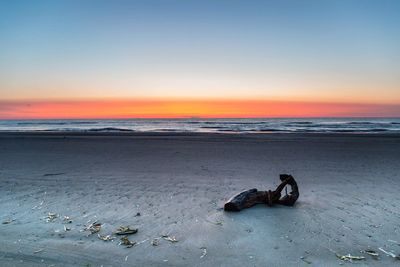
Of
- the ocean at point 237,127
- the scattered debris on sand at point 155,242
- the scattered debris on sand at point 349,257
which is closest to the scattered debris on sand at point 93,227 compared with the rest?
the scattered debris on sand at point 155,242

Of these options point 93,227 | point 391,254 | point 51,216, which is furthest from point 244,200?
point 51,216

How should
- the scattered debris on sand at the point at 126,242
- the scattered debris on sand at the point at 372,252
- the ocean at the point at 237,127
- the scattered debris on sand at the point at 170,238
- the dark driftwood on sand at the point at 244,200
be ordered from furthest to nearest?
the ocean at the point at 237,127 < the dark driftwood on sand at the point at 244,200 < the scattered debris on sand at the point at 170,238 < the scattered debris on sand at the point at 126,242 < the scattered debris on sand at the point at 372,252

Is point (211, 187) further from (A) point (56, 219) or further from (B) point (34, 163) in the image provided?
(B) point (34, 163)

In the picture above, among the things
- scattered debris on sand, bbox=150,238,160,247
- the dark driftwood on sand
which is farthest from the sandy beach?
the dark driftwood on sand

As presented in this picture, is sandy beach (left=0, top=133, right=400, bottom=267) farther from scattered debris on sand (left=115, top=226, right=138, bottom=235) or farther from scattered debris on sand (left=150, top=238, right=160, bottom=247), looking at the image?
scattered debris on sand (left=115, top=226, right=138, bottom=235)

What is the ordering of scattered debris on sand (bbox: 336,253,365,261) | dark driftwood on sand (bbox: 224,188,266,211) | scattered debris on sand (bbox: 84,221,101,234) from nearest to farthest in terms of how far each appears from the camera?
1. scattered debris on sand (bbox: 336,253,365,261)
2. scattered debris on sand (bbox: 84,221,101,234)
3. dark driftwood on sand (bbox: 224,188,266,211)

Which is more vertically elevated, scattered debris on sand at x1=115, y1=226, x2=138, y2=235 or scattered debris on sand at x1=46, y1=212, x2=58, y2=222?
A: scattered debris on sand at x1=115, y1=226, x2=138, y2=235

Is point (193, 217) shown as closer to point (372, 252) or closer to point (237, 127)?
point (372, 252)

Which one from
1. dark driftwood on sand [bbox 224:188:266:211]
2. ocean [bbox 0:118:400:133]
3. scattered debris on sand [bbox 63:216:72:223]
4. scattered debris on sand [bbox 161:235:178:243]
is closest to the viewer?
scattered debris on sand [bbox 161:235:178:243]

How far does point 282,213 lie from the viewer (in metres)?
6.39

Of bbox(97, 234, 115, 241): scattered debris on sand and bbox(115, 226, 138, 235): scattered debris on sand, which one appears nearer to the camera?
bbox(97, 234, 115, 241): scattered debris on sand

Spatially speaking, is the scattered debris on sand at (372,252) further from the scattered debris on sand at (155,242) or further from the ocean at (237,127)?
the ocean at (237,127)

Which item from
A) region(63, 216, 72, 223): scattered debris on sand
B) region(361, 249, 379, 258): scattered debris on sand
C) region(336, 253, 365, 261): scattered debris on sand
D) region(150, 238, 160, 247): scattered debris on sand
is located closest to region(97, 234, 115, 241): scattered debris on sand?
region(150, 238, 160, 247): scattered debris on sand

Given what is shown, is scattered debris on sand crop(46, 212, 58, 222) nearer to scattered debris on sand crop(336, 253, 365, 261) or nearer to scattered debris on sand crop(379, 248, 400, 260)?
scattered debris on sand crop(336, 253, 365, 261)
